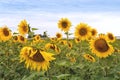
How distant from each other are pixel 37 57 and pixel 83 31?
4755 millimetres

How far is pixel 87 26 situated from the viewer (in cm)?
926

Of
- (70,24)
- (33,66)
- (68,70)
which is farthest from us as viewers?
(70,24)

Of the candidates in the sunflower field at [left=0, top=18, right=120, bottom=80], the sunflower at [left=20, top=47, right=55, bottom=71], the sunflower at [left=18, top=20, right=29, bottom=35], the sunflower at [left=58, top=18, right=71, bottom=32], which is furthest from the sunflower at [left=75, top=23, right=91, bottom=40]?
the sunflower at [left=20, top=47, right=55, bottom=71]

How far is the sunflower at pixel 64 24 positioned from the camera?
10.9 meters

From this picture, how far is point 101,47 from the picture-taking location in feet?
20.5

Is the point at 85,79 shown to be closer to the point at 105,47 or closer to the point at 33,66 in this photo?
the point at 105,47

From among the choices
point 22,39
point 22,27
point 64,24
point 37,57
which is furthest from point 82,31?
point 37,57

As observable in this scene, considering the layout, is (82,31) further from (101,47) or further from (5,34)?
(101,47)

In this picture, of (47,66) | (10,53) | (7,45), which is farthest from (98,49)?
(7,45)

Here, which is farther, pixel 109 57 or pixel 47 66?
pixel 109 57

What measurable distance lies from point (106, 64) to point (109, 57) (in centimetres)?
25

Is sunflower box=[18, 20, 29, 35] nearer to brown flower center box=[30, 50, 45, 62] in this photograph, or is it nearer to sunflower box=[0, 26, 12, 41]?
sunflower box=[0, 26, 12, 41]

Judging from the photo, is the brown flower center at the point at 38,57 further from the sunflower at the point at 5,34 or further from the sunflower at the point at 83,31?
the sunflower at the point at 83,31

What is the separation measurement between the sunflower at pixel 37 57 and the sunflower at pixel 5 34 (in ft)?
13.7
